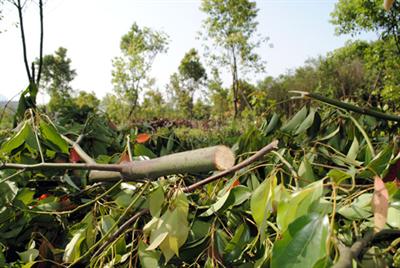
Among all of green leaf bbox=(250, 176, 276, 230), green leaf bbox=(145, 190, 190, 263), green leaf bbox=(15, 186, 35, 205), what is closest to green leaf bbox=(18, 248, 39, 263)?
green leaf bbox=(15, 186, 35, 205)

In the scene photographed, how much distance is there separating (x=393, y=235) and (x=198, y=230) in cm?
21

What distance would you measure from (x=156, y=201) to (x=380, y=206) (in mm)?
233

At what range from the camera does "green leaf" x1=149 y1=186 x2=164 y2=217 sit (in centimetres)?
43

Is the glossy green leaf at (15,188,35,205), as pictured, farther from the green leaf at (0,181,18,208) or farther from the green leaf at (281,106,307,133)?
the green leaf at (281,106,307,133)

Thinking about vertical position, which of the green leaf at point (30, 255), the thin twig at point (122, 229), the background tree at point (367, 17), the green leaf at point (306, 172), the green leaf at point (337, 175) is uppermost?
the background tree at point (367, 17)

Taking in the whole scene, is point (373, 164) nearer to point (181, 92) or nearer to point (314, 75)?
point (181, 92)

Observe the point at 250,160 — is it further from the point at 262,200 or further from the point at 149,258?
the point at 149,258

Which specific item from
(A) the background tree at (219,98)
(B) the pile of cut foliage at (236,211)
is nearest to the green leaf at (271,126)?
(B) the pile of cut foliage at (236,211)

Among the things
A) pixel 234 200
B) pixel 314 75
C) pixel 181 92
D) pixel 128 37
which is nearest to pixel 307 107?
pixel 234 200

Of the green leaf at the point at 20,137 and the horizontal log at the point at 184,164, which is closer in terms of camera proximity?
the horizontal log at the point at 184,164

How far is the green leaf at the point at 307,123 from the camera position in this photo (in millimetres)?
620

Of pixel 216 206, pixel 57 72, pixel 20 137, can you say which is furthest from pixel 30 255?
pixel 57 72

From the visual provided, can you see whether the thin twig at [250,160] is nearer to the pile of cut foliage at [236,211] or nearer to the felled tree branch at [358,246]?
the pile of cut foliage at [236,211]

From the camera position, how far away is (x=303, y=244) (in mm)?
277
